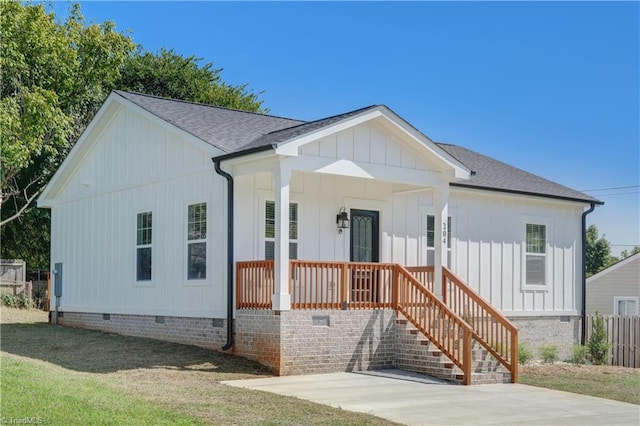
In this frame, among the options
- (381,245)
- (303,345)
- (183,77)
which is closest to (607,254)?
(183,77)

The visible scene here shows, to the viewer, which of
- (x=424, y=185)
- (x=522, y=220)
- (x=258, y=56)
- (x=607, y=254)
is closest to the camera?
(x=424, y=185)

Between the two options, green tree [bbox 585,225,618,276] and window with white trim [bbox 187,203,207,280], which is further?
green tree [bbox 585,225,618,276]

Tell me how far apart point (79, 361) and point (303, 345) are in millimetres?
4071

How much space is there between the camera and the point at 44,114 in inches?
765

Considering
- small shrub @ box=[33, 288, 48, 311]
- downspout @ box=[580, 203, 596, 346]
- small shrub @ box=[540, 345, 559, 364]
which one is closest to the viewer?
small shrub @ box=[540, 345, 559, 364]

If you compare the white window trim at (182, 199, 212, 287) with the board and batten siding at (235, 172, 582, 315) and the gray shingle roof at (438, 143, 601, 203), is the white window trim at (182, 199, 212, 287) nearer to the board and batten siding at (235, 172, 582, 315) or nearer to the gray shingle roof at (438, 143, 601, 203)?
the board and batten siding at (235, 172, 582, 315)

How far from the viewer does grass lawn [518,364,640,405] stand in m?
14.0

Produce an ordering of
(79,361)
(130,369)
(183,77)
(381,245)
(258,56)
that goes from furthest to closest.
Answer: (183,77), (258,56), (381,245), (79,361), (130,369)

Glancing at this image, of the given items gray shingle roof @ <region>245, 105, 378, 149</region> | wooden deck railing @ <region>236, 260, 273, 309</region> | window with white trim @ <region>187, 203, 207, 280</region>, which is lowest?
wooden deck railing @ <region>236, 260, 273, 309</region>

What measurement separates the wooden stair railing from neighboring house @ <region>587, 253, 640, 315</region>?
1830 centimetres

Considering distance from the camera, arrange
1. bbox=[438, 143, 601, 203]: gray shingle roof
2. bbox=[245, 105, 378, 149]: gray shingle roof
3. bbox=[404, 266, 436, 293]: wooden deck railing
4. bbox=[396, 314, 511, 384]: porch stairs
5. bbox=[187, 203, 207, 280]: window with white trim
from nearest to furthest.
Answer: bbox=[396, 314, 511, 384]: porch stairs < bbox=[245, 105, 378, 149]: gray shingle roof < bbox=[187, 203, 207, 280]: window with white trim < bbox=[404, 266, 436, 293]: wooden deck railing < bbox=[438, 143, 601, 203]: gray shingle roof

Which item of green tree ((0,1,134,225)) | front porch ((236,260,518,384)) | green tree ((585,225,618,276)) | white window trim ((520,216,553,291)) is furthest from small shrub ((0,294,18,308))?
green tree ((585,225,618,276))

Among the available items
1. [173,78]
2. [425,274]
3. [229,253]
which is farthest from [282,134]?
[173,78]

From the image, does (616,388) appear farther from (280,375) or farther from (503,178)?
(503,178)
